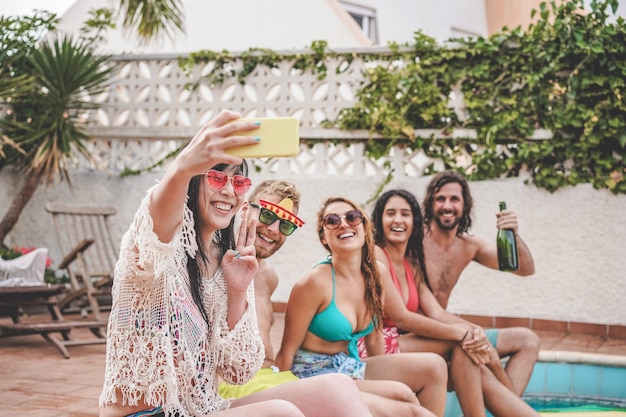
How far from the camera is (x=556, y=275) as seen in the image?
7.24m

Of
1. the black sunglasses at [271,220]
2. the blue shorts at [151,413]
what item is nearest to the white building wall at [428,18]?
the black sunglasses at [271,220]

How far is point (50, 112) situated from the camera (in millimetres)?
7867

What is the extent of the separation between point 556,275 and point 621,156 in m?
1.32

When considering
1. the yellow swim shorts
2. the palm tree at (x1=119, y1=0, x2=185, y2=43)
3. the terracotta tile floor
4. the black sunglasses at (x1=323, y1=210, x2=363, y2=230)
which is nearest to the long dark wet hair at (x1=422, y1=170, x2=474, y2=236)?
the black sunglasses at (x1=323, y1=210, x2=363, y2=230)

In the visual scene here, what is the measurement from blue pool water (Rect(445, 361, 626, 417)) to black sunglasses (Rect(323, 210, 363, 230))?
221cm

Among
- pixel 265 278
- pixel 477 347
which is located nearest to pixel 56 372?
pixel 265 278

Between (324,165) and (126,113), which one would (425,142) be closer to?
(324,165)

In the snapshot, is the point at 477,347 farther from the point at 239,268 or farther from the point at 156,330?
the point at 156,330

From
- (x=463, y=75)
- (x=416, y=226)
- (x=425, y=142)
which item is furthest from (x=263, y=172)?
(x=416, y=226)

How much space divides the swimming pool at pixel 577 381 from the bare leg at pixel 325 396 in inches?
113

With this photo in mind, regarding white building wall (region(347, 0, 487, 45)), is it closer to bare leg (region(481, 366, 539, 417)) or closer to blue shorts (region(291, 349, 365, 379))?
bare leg (region(481, 366, 539, 417))

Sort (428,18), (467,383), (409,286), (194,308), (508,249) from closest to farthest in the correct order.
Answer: (194,308) → (467,383) → (409,286) → (508,249) → (428,18)

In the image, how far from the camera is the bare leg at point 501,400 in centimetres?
356

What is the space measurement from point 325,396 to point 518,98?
19.3 ft
